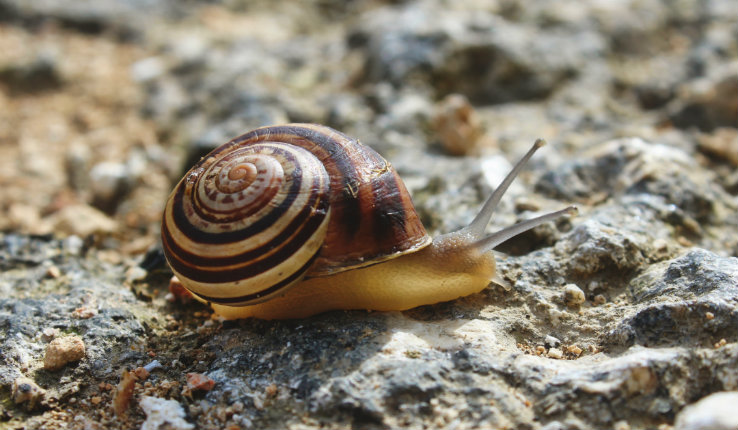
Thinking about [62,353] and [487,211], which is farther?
[487,211]

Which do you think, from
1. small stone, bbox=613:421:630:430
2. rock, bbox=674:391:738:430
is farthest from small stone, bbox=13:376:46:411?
rock, bbox=674:391:738:430

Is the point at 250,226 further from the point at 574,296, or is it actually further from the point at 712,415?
the point at 712,415

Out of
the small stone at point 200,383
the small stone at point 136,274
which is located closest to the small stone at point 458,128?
the small stone at point 136,274

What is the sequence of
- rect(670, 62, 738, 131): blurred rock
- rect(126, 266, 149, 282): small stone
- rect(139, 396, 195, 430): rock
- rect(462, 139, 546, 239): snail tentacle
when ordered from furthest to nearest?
1. rect(670, 62, 738, 131): blurred rock
2. rect(126, 266, 149, 282): small stone
3. rect(462, 139, 546, 239): snail tentacle
4. rect(139, 396, 195, 430): rock

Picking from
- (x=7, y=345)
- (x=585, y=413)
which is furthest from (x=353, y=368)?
(x=7, y=345)

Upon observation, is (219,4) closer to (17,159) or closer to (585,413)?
(17,159)

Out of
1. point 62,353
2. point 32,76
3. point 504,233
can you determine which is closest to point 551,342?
point 504,233

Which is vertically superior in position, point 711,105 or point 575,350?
point 711,105

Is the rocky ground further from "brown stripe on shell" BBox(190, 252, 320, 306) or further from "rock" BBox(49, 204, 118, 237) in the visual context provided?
"brown stripe on shell" BBox(190, 252, 320, 306)
